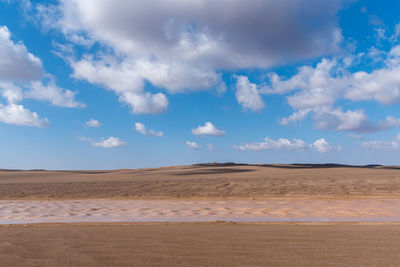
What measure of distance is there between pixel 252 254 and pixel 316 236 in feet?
5.87

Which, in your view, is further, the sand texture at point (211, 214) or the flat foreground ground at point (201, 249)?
the sand texture at point (211, 214)

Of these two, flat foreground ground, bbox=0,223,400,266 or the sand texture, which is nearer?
flat foreground ground, bbox=0,223,400,266

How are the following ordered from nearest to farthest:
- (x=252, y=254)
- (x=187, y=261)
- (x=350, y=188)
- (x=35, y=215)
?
(x=187, y=261) < (x=252, y=254) < (x=35, y=215) < (x=350, y=188)

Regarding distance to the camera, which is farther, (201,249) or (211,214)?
(211,214)

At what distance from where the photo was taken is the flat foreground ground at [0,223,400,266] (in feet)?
11.3

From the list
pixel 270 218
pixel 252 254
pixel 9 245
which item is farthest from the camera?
pixel 270 218

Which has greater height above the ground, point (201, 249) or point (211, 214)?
point (201, 249)

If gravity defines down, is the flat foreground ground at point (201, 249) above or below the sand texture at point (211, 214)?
above

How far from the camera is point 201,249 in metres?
4.07

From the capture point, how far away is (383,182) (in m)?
20.1

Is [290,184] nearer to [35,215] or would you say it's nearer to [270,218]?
[270,218]

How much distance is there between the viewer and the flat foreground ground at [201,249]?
3.44 metres

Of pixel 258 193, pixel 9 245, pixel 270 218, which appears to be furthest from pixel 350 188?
pixel 9 245

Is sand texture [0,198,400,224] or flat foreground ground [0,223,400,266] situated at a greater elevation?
flat foreground ground [0,223,400,266]
